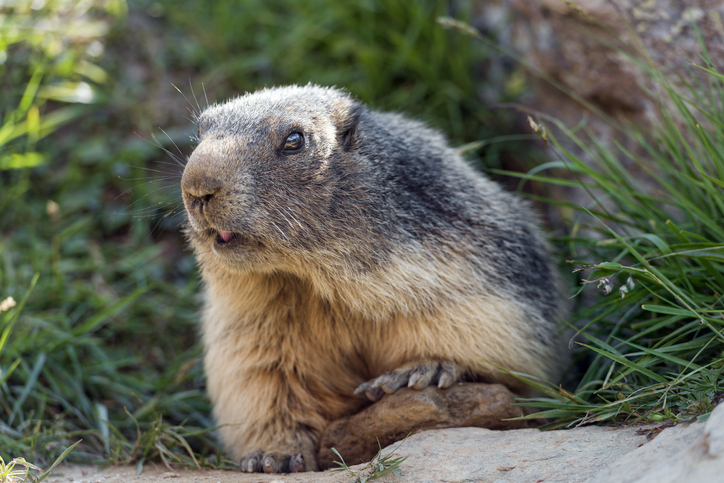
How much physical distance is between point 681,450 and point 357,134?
2.77 meters

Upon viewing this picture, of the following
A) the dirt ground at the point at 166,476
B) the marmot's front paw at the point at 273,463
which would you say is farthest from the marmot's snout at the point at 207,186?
the marmot's front paw at the point at 273,463

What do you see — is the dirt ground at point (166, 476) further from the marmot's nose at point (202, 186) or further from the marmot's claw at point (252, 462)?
the marmot's nose at point (202, 186)

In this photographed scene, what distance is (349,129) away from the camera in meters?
4.47

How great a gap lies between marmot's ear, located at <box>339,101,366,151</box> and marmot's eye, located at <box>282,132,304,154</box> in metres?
0.35

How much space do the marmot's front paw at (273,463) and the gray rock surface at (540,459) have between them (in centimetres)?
16

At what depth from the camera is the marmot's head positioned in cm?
383

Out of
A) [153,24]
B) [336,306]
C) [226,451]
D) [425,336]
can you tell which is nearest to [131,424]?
[226,451]

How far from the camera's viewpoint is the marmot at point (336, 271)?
4.01 meters

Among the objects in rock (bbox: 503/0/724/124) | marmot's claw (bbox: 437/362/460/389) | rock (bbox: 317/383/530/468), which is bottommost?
rock (bbox: 317/383/530/468)

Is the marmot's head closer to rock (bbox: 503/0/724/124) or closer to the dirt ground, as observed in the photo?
the dirt ground

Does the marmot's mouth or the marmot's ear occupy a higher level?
the marmot's ear

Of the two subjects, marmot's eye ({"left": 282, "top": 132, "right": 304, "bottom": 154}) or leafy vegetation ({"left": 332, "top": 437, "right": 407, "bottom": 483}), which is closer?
leafy vegetation ({"left": 332, "top": 437, "right": 407, "bottom": 483})

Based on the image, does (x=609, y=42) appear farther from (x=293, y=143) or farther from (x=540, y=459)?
(x=540, y=459)

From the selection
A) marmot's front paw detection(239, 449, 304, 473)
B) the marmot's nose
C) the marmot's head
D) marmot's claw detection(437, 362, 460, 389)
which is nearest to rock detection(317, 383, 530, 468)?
marmot's claw detection(437, 362, 460, 389)
